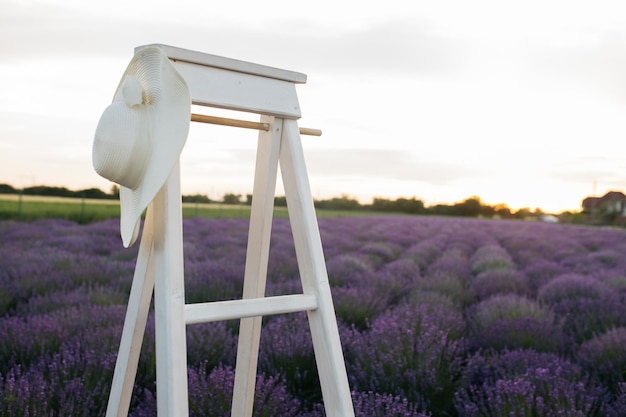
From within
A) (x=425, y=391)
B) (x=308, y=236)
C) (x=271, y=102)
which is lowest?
(x=425, y=391)

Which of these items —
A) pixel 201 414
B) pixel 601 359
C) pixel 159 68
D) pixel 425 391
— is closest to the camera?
pixel 159 68

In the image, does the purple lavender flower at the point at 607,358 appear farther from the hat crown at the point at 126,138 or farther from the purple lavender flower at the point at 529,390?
the hat crown at the point at 126,138

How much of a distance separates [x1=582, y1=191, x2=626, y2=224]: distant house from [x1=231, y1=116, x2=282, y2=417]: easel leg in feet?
132

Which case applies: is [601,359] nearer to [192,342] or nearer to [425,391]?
[425,391]

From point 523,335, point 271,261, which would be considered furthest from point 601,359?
point 271,261

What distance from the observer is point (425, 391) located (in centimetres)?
274

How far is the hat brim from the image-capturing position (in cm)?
159

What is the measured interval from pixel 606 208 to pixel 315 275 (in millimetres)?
46503

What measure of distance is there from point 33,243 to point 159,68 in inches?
261

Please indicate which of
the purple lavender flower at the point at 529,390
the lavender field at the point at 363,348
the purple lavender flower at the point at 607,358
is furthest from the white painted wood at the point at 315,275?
the purple lavender flower at the point at 607,358

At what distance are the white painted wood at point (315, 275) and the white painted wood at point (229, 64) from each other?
0.14 meters

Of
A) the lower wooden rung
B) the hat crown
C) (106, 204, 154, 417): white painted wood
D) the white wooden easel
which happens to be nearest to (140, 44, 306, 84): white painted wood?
the white wooden easel

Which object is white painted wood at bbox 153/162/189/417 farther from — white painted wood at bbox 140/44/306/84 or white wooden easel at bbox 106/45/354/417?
white painted wood at bbox 140/44/306/84

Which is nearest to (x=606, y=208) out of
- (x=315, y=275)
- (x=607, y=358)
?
(x=607, y=358)
